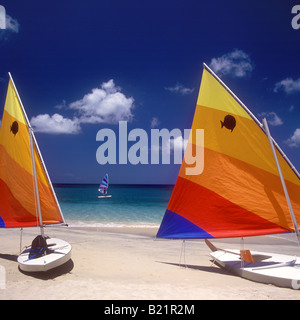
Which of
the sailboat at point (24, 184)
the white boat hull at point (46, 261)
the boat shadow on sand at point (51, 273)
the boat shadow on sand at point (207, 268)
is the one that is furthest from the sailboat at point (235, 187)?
the sailboat at point (24, 184)

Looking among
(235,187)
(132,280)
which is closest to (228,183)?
(235,187)

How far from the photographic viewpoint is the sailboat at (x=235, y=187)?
6.76 m

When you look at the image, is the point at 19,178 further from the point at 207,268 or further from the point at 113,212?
the point at 113,212

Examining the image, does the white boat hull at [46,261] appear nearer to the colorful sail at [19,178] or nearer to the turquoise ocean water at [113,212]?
the colorful sail at [19,178]

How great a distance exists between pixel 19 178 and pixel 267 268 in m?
9.01

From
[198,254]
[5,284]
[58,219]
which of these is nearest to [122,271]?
[58,219]

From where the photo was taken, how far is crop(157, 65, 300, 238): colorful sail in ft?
22.5

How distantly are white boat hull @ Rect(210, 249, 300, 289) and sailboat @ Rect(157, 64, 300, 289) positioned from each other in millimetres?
25

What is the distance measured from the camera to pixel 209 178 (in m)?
7.54

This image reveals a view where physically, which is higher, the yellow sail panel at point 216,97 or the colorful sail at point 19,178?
the yellow sail panel at point 216,97

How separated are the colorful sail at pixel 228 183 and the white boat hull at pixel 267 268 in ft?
4.13

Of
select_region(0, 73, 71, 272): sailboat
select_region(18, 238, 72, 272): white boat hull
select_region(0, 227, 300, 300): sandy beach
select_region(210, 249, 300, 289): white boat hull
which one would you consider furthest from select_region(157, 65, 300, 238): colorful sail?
select_region(0, 73, 71, 272): sailboat

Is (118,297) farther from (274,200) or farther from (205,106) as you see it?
(205,106)

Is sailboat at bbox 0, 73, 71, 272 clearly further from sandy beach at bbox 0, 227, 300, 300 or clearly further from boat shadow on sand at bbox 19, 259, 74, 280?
sandy beach at bbox 0, 227, 300, 300
